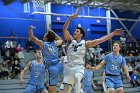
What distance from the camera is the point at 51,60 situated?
9.12 m

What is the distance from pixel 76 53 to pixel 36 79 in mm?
2120

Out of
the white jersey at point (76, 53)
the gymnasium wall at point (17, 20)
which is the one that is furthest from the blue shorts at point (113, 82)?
the gymnasium wall at point (17, 20)

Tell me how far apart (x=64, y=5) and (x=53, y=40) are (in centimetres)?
1969

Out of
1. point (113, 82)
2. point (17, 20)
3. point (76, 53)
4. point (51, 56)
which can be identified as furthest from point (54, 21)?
point (76, 53)

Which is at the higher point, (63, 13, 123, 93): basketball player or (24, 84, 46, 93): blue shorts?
(63, 13, 123, 93): basketball player

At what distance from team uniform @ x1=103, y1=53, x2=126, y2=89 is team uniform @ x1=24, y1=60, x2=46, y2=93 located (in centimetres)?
199

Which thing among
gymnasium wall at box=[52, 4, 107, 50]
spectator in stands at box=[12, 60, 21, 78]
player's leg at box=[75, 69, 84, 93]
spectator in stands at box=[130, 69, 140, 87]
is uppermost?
gymnasium wall at box=[52, 4, 107, 50]

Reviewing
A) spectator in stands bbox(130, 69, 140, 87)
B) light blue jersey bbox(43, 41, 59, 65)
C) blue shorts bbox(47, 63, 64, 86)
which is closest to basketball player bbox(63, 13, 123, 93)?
light blue jersey bbox(43, 41, 59, 65)

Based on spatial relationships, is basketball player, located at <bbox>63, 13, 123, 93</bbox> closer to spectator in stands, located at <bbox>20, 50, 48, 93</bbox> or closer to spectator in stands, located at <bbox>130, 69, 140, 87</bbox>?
spectator in stands, located at <bbox>20, 50, 48, 93</bbox>

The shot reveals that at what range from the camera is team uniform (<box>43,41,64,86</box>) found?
911 cm

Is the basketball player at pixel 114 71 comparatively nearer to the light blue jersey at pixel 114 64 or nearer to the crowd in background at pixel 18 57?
the light blue jersey at pixel 114 64

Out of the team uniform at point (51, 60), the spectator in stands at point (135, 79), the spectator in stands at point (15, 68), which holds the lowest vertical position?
the spectator in stands at point (135, 79)

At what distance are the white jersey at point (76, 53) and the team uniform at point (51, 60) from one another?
4.09ft

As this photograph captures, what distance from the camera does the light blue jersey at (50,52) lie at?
9109 mm
